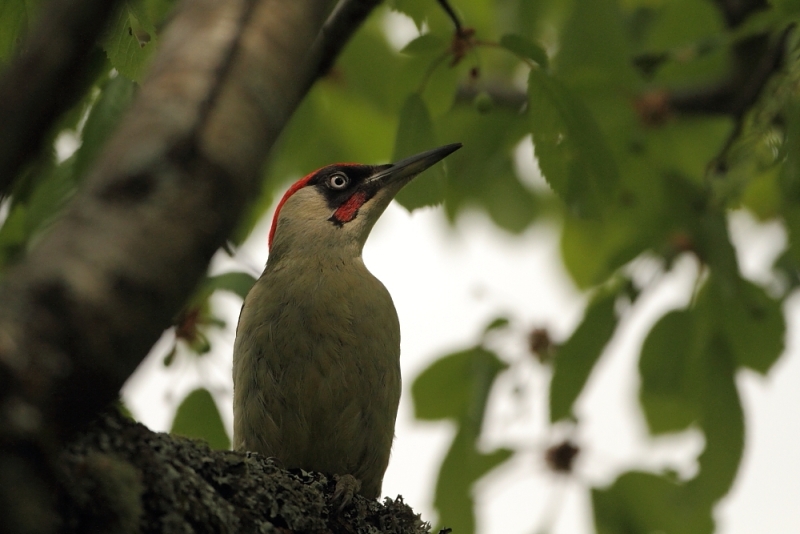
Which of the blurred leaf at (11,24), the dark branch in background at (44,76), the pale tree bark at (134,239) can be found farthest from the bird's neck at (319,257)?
the dark branch in background at (44,76)

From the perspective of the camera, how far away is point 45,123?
1295 millimetres

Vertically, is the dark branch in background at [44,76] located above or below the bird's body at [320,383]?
below

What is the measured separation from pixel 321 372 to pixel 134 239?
132 inches

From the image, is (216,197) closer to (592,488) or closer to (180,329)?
(180,329)

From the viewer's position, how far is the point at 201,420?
4.70 metres

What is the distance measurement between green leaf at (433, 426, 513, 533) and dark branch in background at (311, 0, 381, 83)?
9.61 feet

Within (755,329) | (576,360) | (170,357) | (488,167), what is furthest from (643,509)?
(170,357)

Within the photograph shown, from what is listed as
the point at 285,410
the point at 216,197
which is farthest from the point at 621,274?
the point at 216,197

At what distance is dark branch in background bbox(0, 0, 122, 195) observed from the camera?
49.8 inches

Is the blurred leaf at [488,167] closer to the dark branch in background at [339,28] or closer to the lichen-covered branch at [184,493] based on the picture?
the dark branch in background at [339,28]

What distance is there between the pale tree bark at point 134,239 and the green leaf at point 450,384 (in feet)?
15.7

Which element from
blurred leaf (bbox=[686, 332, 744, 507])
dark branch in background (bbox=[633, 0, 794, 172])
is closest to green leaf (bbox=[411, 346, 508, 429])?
blurred leaf (bbox=[686, 332, 744, 507])

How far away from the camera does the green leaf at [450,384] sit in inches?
248

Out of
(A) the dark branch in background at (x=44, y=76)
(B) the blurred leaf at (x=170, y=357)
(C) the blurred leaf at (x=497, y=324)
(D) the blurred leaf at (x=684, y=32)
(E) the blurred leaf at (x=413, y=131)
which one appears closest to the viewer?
(A) the dark branch in background at (x=44, y=76)
